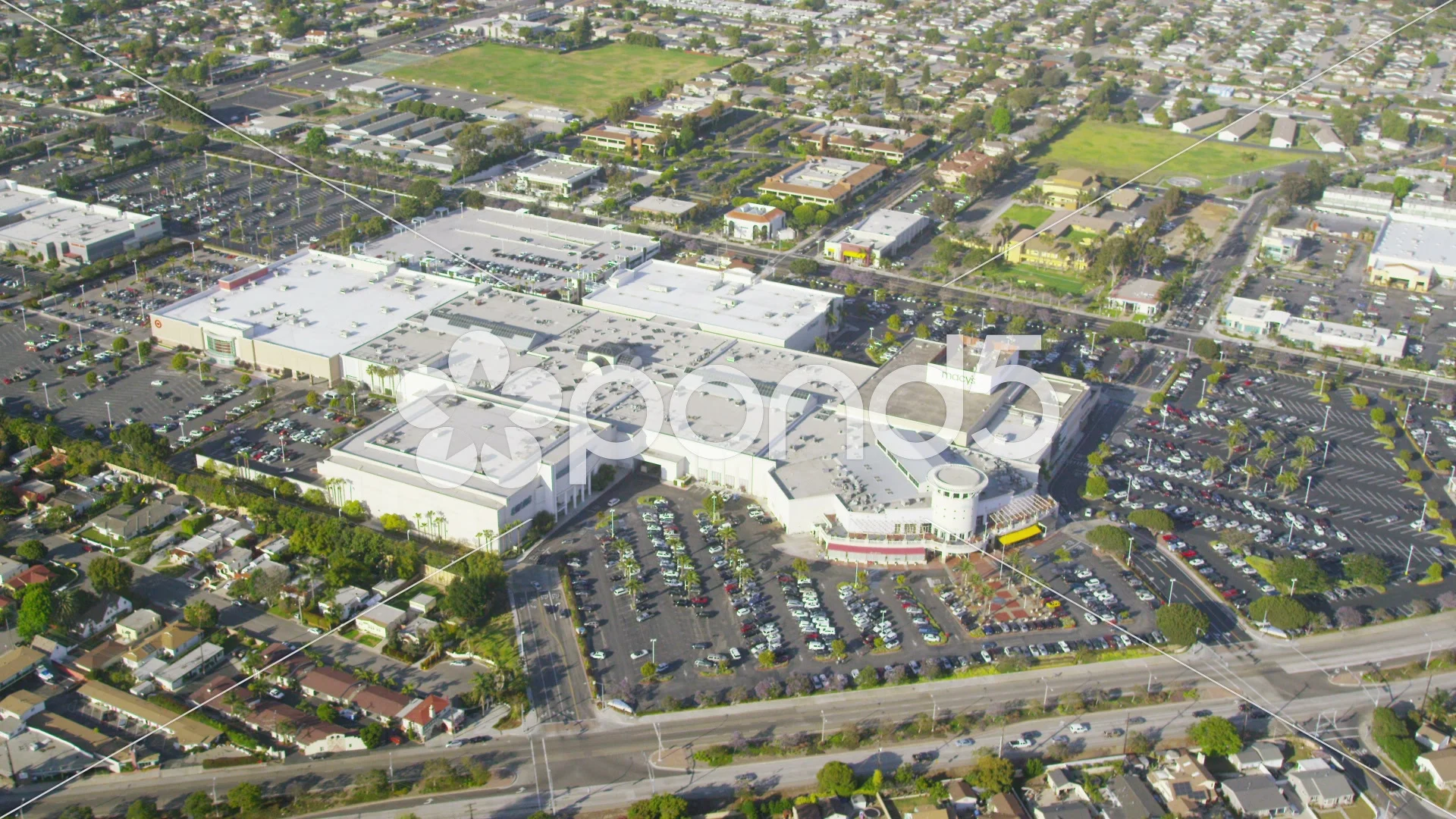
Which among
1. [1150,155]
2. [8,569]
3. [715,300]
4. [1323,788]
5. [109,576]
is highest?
[1323,788]

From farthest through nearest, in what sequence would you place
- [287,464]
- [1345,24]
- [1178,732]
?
[1345,24], [287,464], [1178,732]

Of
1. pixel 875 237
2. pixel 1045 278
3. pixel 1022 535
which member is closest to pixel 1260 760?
pixel 1022 535

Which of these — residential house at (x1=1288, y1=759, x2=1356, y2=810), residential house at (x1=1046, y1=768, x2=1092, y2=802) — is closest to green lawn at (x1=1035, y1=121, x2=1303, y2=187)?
residential house at (x1=1288, y1=759, x2=1356, y2=810)

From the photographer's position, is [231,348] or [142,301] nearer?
A: [231,348]

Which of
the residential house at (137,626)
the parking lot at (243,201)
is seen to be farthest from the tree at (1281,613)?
the parking lot at (243,201)

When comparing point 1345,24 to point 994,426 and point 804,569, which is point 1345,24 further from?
point 804,569

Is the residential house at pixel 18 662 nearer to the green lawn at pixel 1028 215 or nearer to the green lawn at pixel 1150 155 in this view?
the green lawn at pixel 1028 215

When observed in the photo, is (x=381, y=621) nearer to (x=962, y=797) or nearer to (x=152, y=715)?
(x=152, y=715)

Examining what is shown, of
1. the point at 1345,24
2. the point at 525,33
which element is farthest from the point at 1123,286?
the point at 1345,24
